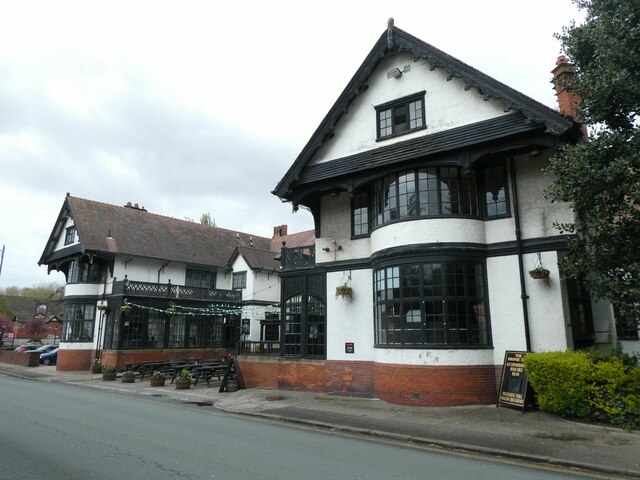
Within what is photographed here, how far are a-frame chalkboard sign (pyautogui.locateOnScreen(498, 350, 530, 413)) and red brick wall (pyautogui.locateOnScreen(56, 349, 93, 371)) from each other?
1033 inches

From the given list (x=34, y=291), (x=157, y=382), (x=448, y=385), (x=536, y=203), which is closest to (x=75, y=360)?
(x=157, y=382)

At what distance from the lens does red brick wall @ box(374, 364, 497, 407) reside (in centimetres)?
1314

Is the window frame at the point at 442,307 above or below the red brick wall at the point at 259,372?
above

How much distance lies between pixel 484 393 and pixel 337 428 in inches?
185

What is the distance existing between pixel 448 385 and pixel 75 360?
25597 mm

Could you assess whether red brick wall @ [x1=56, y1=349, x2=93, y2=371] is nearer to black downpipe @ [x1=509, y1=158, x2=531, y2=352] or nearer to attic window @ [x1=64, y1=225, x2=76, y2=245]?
attic window @ [x1=64, y1=225, x2=76, y2=245]

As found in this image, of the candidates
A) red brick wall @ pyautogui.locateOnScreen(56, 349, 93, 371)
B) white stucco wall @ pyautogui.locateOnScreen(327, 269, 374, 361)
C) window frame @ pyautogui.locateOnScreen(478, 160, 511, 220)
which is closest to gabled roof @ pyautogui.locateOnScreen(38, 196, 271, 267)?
red brick wall @ pyautogui.locateOnScreen(56, 349, 93, 371)

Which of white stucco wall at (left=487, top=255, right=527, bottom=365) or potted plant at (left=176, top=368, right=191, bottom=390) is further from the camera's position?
potted plant at (left=176, top=368, right=191, bottom=390)

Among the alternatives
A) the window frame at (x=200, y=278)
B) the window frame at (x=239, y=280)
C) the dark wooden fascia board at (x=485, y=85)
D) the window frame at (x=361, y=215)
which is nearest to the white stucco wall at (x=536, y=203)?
the dark wooden fascia board at (x=485, y=85)

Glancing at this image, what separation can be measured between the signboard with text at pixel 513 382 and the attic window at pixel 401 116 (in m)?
7.43

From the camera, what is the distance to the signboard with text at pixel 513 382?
12203mm

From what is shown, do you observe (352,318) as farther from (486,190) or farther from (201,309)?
(201,309)

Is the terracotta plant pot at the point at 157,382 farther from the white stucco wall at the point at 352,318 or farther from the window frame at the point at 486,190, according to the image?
A: the window frame at the point at 486,190

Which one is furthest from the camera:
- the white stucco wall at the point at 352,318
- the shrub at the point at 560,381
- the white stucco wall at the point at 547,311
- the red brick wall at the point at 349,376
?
the white stucco wall at the point at 352,318
